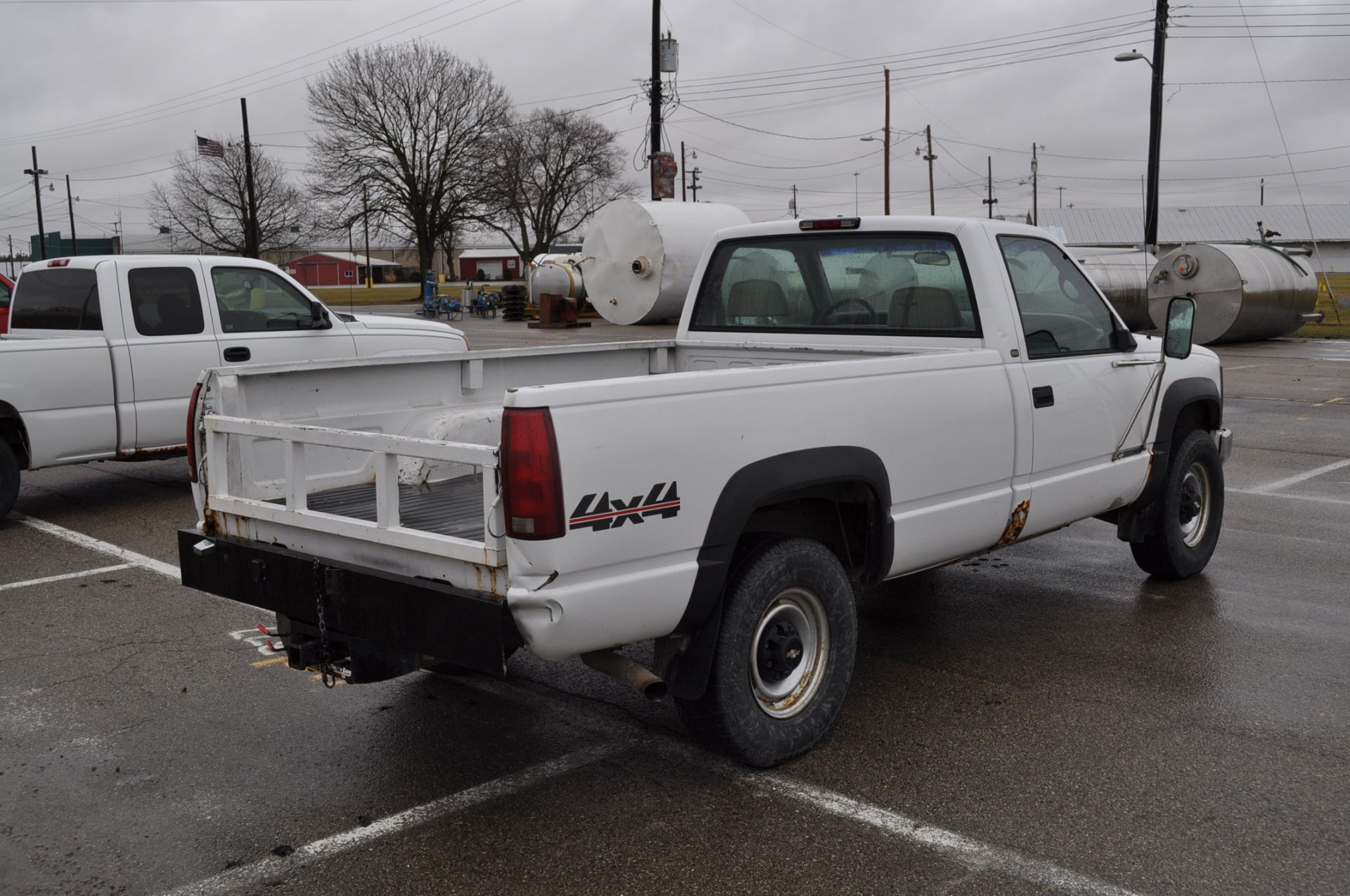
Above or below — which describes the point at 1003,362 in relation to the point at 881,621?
above

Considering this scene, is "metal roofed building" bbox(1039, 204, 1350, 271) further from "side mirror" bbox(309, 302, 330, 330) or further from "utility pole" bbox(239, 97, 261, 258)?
"side mirror" bbox(309, 302, 330, 330)

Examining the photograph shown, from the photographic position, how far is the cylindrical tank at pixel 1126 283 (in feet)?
85.0

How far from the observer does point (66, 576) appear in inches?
280

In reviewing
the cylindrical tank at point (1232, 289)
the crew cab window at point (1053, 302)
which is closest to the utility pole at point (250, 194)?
→ the cylindrical tank at point (1232, 289)

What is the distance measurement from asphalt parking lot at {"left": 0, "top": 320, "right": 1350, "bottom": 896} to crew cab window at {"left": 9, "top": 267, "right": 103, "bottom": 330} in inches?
124

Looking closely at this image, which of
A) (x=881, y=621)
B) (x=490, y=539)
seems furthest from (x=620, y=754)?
(x=881, y=621)

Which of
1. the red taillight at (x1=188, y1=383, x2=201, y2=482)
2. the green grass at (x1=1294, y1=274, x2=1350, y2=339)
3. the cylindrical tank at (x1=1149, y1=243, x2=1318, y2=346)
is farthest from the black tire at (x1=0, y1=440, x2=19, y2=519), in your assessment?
the green grass at (x1=1294, y1=274, x2=1350, y2=339)

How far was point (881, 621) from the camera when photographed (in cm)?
607

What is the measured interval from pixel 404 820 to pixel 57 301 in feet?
23.4

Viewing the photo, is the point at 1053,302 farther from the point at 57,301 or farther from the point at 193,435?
the point at 57,301

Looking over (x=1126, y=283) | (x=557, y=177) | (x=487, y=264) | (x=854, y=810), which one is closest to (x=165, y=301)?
(x=854, y=810)

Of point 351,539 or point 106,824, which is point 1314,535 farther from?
point 106,824

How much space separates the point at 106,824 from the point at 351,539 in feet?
3.97

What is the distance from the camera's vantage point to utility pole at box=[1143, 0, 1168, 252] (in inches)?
1179
